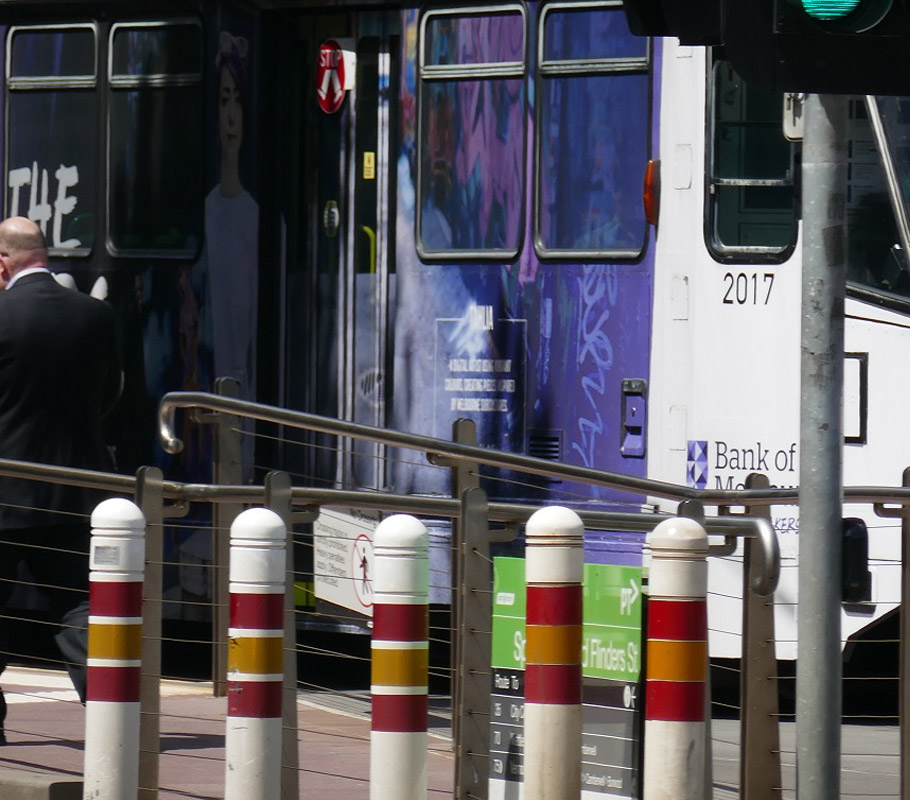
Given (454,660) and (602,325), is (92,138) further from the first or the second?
(454,660)

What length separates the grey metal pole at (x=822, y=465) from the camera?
4812 millimetres

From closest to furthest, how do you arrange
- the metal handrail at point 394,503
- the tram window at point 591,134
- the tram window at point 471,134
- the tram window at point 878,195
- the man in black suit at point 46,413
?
1. the metal handrail at point 394,503
2. the man in black suit at point 46,413
3. the tram window at point 878,195
4. the tram window at point 591,134
5. the tram window at point 471,134

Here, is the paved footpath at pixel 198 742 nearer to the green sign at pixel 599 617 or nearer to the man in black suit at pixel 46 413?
the man in black suit at pixel 46 413

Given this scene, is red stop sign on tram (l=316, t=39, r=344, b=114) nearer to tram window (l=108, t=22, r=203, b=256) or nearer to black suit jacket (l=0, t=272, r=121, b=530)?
tram window (l=108, t=22, r=203, b=256)

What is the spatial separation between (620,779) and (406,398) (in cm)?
419

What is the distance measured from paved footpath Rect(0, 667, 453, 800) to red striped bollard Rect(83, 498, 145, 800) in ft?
2.55

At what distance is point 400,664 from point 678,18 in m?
1.77

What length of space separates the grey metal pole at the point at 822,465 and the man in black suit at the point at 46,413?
3.46m

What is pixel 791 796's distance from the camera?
7254mm

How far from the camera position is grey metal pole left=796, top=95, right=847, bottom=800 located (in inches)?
189

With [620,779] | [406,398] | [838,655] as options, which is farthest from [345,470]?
[838,655]

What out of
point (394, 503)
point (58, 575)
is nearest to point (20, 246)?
point (58, 575)

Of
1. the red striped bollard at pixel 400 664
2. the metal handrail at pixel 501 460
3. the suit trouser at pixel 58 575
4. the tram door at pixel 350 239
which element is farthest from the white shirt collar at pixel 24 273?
the red striped bollard at pixel 400 664

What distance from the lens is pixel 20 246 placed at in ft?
26.1
